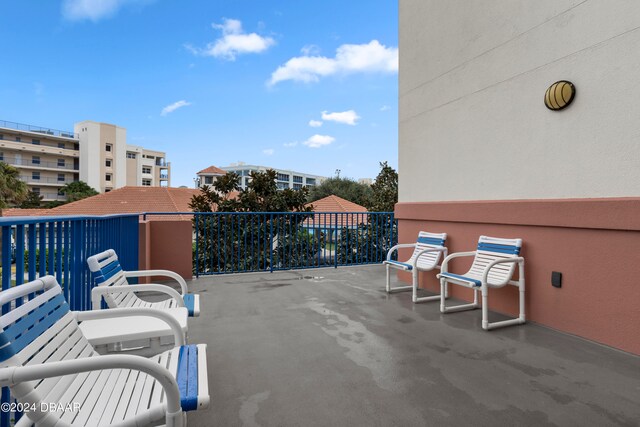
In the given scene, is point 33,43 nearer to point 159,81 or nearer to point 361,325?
point 159,81

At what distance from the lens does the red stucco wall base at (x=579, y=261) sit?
287 cm

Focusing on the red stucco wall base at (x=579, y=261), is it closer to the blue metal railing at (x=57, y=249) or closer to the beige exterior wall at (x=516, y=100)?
the beige exterior wall at (x=516, y=100)

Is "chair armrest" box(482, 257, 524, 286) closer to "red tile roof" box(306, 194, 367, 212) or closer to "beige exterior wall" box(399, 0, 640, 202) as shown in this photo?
Answer: "beige exterior wall" box(399, 0, 640, 202)

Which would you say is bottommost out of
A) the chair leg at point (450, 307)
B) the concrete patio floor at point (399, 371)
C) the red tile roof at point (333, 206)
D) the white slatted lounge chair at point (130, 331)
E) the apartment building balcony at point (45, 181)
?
the concrete patio floor at point (399, 371)

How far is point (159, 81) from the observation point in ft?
170

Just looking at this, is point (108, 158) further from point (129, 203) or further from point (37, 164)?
point (129, 203)

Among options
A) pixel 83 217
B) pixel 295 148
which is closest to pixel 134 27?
pixel 295 148

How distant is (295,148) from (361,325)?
71284 mm

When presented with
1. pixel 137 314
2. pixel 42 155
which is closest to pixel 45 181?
pixel 42 155

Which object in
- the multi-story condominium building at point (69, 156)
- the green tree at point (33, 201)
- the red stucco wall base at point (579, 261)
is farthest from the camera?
the multi-story condominium building at point (69, 156)

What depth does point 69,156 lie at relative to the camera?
5384cm

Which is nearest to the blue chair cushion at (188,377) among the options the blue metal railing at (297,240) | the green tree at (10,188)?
the blue metal railing at (297,240)

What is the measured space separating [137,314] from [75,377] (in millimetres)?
504

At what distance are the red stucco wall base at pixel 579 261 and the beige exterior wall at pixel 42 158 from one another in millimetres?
60499
